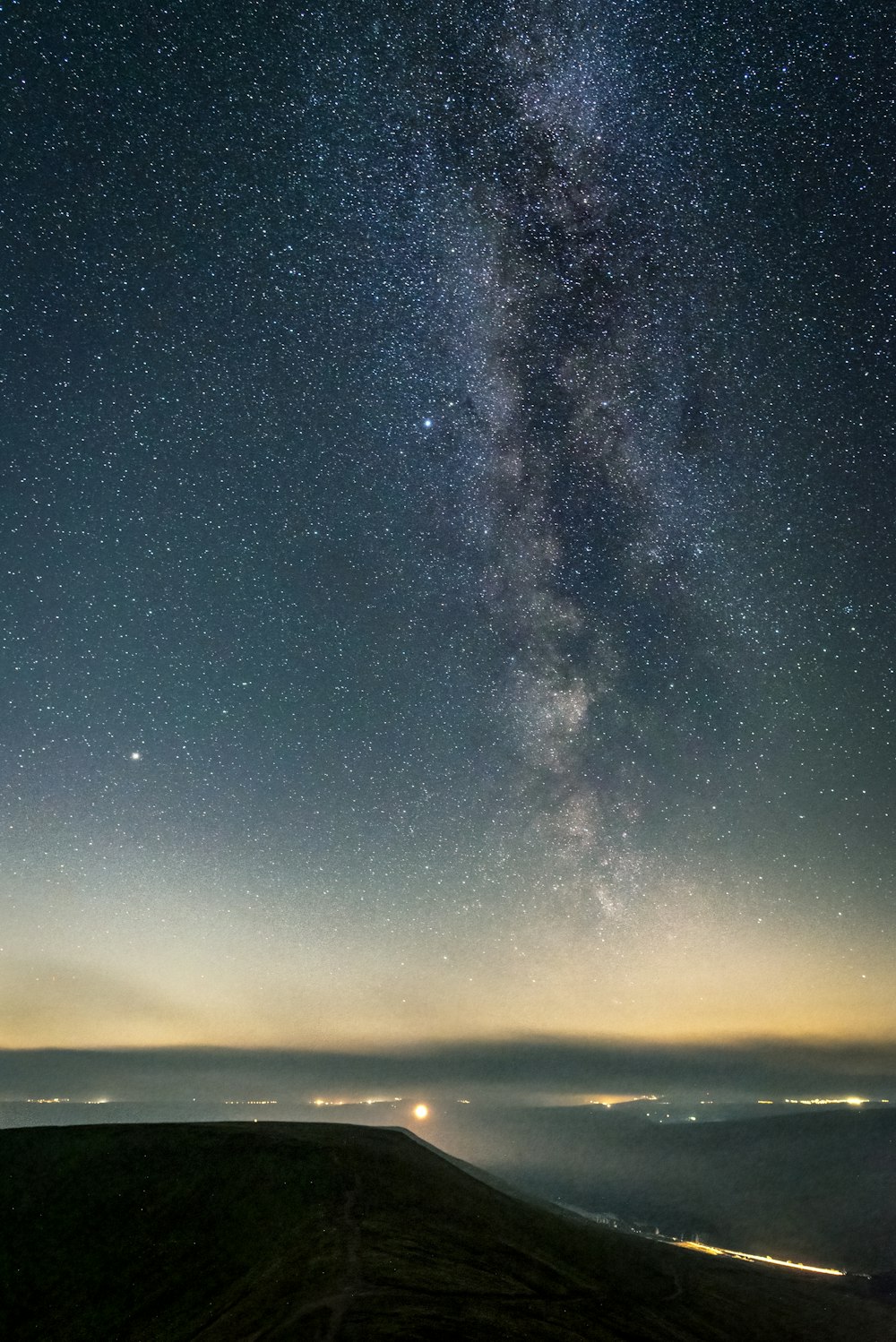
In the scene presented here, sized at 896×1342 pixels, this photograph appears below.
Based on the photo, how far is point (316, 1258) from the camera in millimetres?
63469

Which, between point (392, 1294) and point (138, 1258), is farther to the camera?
point (138, 1258)

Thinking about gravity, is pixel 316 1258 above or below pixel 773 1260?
above

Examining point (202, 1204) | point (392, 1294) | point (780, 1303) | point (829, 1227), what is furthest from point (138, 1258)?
point (829, 1227)

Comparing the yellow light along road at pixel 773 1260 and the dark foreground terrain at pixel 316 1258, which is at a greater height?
the dark foreground terrain at pixel 316 1258

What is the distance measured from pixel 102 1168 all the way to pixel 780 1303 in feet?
241

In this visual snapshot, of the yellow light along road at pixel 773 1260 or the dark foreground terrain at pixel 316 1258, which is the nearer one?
the dark foreground terrain at pixel 316 1258

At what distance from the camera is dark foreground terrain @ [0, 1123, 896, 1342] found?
56281 mm

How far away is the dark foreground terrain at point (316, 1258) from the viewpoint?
5628 cm

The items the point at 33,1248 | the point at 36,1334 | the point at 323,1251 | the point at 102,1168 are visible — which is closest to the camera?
the point at 36,1334

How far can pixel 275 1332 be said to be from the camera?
49.6 m

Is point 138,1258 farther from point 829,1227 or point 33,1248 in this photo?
point 829,1227

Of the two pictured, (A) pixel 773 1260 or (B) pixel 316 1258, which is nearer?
(B) pixel 316 1258

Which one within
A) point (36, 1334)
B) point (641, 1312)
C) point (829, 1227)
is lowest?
point (829, 1227)

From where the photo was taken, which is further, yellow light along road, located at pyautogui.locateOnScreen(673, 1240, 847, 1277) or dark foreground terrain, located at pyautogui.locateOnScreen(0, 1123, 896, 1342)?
yellow light along road, located at pyautogui.locateOnScreen(673, 1240, 847, 1277)
